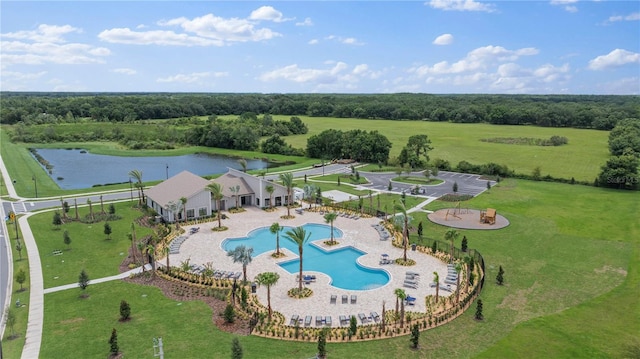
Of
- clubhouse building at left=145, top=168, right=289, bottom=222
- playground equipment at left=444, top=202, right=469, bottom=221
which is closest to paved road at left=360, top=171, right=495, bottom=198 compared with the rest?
playground equipment at left=444, top=202, right=469, bottom=221

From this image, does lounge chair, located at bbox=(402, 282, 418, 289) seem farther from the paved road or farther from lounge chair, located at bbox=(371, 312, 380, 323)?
the paved road

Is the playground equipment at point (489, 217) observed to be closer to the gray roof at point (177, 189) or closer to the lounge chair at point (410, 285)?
the lounge chair at point (410, 285)

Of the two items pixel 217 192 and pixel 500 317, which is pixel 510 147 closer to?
pixel 217 192

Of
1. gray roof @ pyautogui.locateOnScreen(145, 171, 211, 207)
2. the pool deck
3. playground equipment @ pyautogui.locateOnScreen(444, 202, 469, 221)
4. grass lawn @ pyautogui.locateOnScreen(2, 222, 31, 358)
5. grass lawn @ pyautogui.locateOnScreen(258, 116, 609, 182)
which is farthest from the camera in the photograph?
grass lawn @ pyautogui.locateOnScreen(258, 116, 609, 182)

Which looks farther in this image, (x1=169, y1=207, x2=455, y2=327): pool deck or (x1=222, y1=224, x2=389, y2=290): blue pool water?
(x1=222, y1=224, x2=389, y2=290): blue pool water

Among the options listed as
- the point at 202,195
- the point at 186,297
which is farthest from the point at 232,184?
the point at 186,297

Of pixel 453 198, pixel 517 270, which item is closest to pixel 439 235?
pixel 517 270
